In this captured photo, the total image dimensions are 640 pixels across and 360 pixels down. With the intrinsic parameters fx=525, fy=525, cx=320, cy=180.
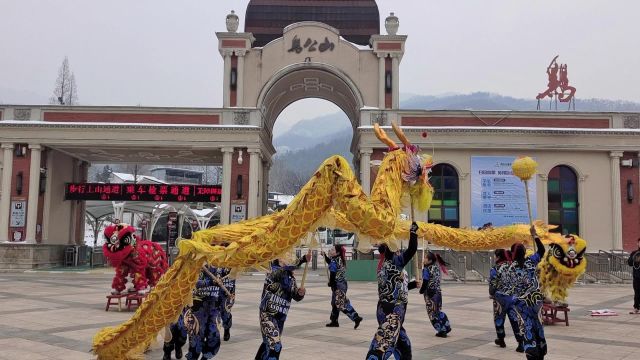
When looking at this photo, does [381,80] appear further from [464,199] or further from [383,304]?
[383,304]

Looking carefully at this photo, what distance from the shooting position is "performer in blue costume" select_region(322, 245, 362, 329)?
411 inches

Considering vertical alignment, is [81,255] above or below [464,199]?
below

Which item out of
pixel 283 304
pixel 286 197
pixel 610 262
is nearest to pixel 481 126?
pixel 610 262

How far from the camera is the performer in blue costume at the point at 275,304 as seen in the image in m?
6.07

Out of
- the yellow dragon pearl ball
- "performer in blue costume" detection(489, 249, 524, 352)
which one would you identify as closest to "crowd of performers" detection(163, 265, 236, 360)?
the yellow dragon pearl ball

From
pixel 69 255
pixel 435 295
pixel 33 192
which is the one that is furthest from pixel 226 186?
pixel 435 295

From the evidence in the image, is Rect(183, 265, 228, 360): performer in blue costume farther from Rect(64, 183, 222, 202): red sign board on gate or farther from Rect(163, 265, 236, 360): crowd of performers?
Rect(64, 183, 222, 202): red sign board on gate

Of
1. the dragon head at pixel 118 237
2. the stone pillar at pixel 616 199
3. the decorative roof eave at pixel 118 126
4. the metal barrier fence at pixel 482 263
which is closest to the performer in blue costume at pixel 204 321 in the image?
the dragon head at pixel 118 237

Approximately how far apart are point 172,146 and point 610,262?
1992 centimetres

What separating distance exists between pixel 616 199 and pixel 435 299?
1782 centimetres

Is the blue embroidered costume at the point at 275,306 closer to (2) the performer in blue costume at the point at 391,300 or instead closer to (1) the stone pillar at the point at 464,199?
(2) the performer in blue costume at the point at 391,300

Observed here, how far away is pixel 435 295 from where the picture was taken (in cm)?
988

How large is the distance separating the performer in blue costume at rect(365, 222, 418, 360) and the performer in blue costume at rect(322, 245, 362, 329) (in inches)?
152

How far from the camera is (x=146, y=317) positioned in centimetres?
607
